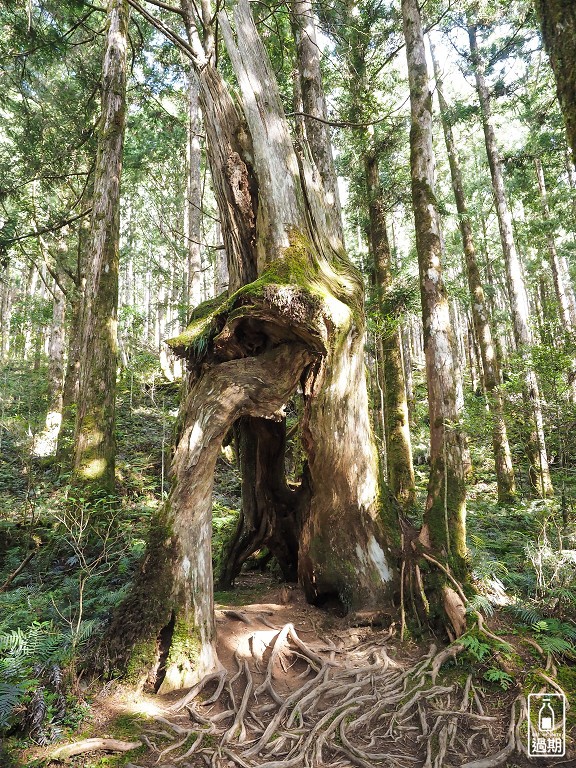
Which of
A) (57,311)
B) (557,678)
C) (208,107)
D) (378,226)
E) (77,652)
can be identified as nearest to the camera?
(557,678)

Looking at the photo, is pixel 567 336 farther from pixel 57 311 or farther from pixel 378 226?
pixel 57 311

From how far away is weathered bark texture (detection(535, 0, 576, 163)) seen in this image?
88.9 inches

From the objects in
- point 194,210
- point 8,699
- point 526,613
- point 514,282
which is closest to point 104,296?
point 8,699

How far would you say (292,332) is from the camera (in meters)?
4.37

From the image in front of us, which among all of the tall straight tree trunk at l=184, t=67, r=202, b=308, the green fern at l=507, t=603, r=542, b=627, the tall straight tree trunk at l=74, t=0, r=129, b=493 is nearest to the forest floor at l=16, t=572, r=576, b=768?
the green fern at l=507, t=603, r=542, b=627

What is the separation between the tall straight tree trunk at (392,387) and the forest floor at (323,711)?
3762 mm

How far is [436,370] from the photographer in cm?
504

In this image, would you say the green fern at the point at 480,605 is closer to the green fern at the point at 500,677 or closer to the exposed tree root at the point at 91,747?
the green fern at the point at 500,677

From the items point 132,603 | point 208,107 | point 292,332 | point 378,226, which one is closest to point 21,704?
point 132,603

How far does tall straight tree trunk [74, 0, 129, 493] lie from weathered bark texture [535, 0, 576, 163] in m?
6.22

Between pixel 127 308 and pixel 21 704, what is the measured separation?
500 inches

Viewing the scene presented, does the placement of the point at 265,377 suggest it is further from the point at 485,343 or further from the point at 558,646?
the point at 485,343

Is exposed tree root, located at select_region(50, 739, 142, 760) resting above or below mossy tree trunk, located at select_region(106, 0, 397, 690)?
below

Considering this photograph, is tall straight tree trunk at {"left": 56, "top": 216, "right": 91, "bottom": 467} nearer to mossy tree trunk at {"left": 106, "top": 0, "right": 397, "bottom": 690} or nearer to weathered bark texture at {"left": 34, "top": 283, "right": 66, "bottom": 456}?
weathered bark texture at {"left": 34, "top": 283, "right": 66, "bottom": 456}
